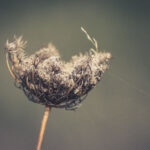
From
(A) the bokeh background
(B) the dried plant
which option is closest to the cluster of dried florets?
(B) the dried plant

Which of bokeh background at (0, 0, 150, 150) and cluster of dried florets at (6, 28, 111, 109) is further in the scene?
bokeh background at (0, 0, 150, 150)

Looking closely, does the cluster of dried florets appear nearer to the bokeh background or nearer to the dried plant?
the dried plant

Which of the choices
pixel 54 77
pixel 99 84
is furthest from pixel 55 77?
pixel 99 84

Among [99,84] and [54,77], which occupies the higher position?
[99,84]

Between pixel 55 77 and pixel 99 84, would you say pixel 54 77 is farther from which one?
pixel 99 84

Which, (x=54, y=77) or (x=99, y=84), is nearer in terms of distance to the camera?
(x=54, y=77)

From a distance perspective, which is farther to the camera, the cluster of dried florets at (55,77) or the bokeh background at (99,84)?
the bokeh background at (99,84)

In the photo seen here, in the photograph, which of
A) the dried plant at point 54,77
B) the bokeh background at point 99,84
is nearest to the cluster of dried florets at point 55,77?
the dried plant at point 54,77

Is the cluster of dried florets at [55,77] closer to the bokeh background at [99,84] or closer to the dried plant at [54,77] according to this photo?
the dried plant at [54,77]
